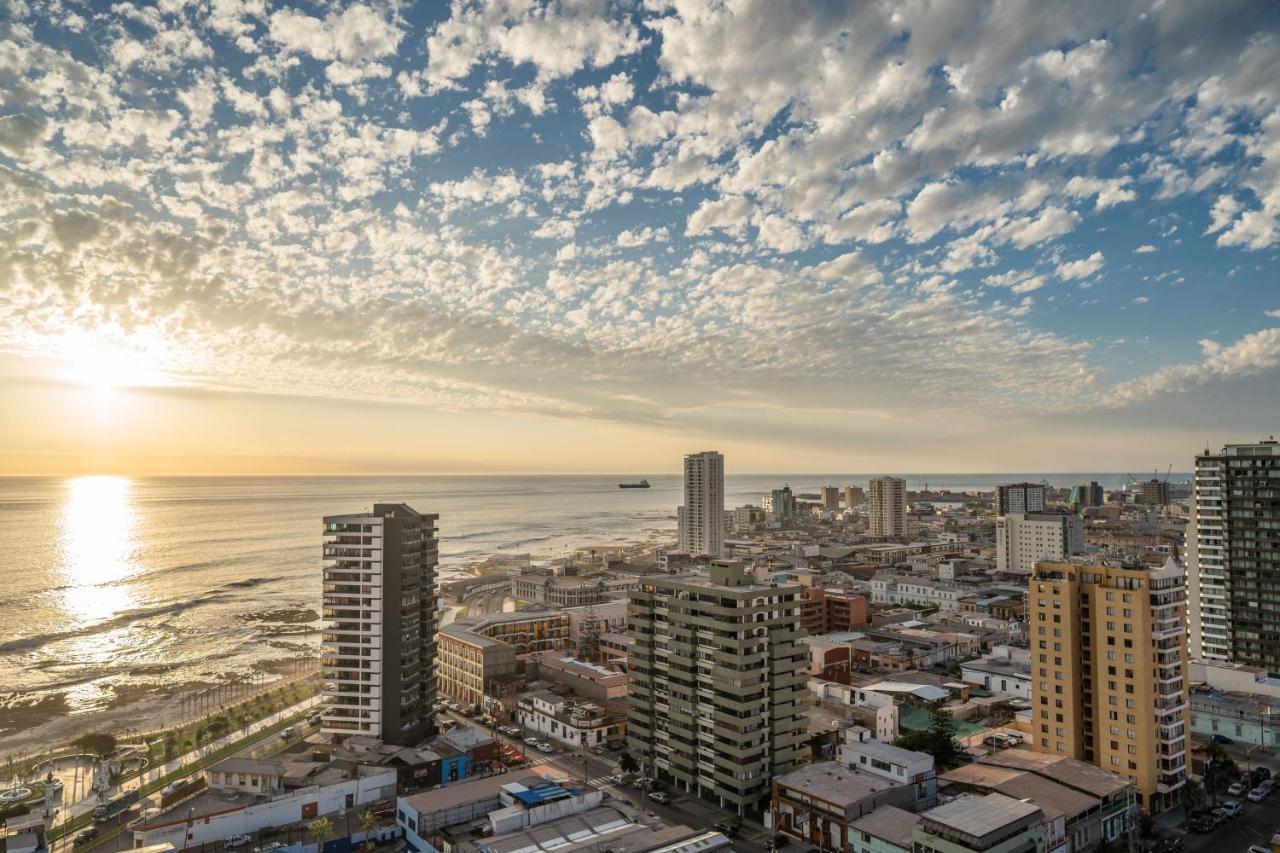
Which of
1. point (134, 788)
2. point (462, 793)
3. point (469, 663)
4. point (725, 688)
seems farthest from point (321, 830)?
point (469, 663)

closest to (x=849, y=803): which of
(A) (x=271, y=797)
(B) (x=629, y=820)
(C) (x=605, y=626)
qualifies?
(B) (x=629, y=820)

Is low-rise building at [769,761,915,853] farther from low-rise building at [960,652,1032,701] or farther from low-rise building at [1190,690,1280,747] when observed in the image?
low-rise building at [960,652,1032,701]

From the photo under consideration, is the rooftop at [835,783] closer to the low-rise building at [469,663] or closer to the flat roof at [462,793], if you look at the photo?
the flat roof at [462,793]

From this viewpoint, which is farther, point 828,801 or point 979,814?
point 828,801

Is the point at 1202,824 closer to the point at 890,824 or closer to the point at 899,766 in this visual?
the point at 899,766

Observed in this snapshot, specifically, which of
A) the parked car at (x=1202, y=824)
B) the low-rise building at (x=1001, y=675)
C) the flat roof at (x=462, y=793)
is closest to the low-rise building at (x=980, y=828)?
the parked car at (x=1202, y=824)

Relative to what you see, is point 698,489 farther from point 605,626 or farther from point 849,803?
point 849,803

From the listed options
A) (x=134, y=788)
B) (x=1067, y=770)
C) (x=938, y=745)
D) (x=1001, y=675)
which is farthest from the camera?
(x=1001, y=675)
